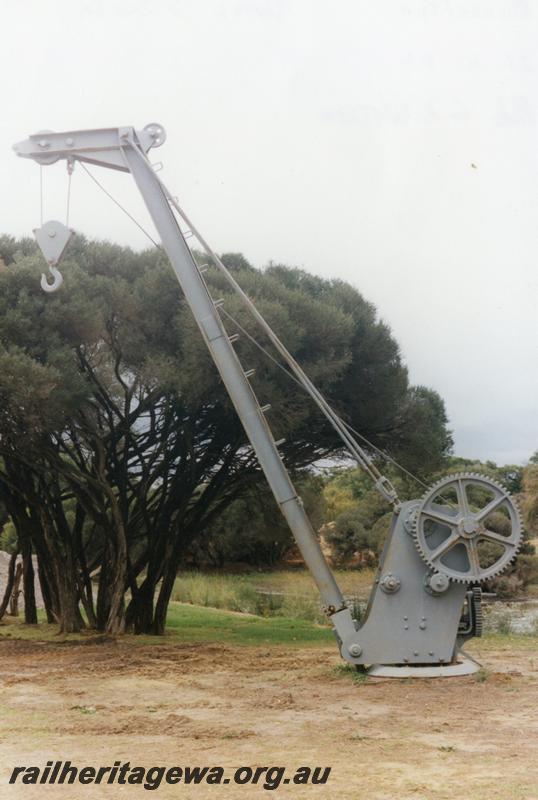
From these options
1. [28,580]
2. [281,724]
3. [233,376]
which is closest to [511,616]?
[28,580]

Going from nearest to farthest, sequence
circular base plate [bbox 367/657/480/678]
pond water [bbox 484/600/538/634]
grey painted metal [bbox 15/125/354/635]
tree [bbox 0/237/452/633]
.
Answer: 1. circular base plate [bbox 367/657/480/678]
2. grey painted metal [bbox 15/125/354/635]
3. tree [bbox 0/237/452/633]
4. pond water [bbox 484/600/538/634]

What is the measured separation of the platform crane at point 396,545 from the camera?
10.5 m

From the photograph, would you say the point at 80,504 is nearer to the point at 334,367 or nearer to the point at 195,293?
the point at 334,367

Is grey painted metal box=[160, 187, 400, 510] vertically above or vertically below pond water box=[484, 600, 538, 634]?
above

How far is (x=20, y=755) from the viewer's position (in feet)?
24.0

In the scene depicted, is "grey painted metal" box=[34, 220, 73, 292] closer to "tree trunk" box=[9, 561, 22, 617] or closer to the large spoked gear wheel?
the large spoked gear wheel

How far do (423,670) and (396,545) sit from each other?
4.54 ft

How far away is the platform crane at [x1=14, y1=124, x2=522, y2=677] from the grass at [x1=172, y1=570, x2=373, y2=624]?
958cm

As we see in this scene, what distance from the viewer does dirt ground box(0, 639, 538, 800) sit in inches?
252

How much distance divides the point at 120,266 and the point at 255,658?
7.28 meters

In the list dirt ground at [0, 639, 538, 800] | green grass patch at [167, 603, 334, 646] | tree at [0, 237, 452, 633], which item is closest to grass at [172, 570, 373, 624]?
→ green grass patch at [167, 603, 334, 646]

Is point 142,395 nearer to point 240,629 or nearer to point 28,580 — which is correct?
point 240,629

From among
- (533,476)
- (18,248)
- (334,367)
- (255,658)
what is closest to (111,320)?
(18,248)

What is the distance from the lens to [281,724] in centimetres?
855
